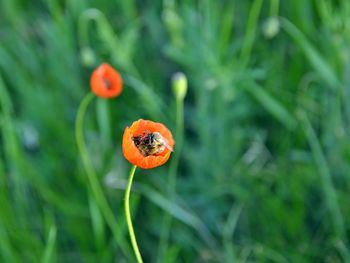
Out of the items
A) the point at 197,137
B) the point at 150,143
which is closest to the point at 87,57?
the point at 197,137

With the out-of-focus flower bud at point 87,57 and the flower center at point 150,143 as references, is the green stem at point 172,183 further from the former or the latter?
the flower center at point 150,143

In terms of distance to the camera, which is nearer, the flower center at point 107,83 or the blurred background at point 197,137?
the flower center at point 107,83

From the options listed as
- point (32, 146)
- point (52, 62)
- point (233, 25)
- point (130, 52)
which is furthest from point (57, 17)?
point (233, 25)

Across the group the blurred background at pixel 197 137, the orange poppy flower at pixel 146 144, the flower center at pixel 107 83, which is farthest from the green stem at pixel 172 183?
the orange poppy flower at pixel 146 144

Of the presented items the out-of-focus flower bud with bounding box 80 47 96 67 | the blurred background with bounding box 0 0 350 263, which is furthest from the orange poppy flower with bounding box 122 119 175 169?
the out-of-focus flower bud with bounding box 80 47 96 67

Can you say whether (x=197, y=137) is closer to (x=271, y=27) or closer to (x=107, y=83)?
(x=271, y=27)

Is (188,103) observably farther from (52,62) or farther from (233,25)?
(52,62)
